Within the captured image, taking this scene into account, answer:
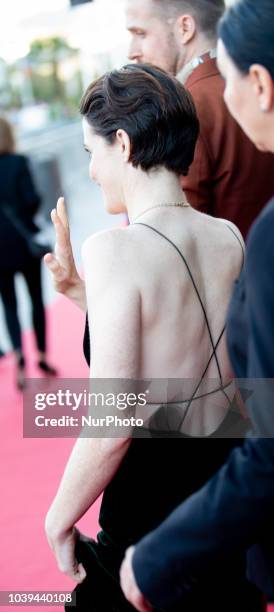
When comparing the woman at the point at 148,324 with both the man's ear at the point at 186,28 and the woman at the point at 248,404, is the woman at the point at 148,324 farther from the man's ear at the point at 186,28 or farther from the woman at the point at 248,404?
the man's ear at the point at 186,28

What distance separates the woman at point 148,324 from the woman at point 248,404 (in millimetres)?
283

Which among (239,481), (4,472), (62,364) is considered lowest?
(62,364)

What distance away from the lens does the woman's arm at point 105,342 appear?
116 centimetres

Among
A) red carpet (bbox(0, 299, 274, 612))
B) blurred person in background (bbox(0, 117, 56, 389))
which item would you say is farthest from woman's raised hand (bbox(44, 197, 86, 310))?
blurred person in background (bbox(0, 117, 56, 389))

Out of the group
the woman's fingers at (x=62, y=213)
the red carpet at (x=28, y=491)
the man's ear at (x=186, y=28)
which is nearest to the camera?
the woman's fingers at (x=62, y=213)

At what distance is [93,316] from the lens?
119 centimetres

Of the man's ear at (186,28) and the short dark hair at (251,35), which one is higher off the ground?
the short dark hair at (251,35)

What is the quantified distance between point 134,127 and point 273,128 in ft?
1.38

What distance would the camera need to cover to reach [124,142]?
1274 mm

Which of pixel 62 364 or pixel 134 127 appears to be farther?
pixel 62 364

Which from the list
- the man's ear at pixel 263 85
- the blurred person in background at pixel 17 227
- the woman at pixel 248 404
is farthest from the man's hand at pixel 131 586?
the blurred person in background at pixel 17 227

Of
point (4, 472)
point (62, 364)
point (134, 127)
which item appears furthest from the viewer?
point (62, 364)

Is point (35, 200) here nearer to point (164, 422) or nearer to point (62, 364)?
point (62, 364)

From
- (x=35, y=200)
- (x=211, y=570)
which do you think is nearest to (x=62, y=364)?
(x=35, y=200)
